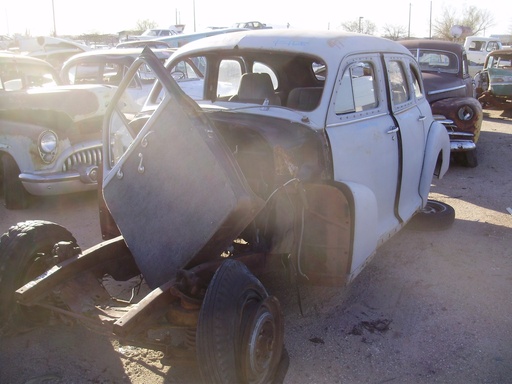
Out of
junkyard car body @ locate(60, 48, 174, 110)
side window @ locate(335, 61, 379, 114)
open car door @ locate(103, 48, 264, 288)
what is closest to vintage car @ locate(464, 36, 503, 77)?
junkyard car body @ locate(60, 48, 174, 110)

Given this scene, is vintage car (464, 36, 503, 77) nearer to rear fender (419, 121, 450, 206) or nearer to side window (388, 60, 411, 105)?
rear fender (419, 121, 450, 206)

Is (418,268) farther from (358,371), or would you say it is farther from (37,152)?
(37,152)

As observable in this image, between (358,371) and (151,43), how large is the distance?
12.6 m

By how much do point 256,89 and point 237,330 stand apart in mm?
2420

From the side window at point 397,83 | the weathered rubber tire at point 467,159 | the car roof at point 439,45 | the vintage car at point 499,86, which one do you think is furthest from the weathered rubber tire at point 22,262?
the vintage car at point 499,86

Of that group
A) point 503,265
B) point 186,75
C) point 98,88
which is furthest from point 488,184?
point 98,88

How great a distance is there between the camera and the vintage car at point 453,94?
8.48 metres

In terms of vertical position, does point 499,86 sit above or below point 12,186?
above

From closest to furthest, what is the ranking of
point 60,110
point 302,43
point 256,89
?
point 302,43 < point 256,89 < point 60,110

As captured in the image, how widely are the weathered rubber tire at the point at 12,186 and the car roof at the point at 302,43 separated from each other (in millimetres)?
2849

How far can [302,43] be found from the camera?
4.01 meters

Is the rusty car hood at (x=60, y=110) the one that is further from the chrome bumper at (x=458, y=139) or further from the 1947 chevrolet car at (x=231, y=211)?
the chrome bumper at (x=458, y=139)

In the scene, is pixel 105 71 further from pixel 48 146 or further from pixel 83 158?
pixel 48 146

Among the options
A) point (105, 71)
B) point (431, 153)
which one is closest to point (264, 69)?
point (431, 153)
